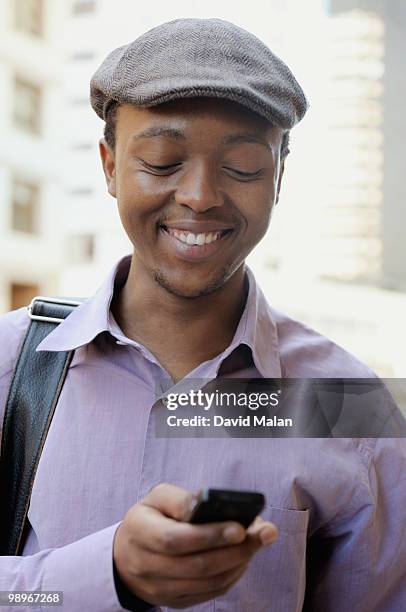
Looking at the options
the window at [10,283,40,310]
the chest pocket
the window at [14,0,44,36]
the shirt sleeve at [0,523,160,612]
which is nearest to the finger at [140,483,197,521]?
the shirt sleeve at [0,523,160,612]

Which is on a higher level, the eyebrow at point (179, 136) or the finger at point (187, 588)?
the eyebrow at point (179, 136)

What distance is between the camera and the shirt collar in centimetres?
91

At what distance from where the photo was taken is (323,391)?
95cm

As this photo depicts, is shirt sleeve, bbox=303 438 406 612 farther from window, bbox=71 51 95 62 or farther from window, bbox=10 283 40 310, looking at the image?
window, bbox=71 51 95 62

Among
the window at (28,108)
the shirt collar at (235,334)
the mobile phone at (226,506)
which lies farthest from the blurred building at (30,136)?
the mobile phone at (226,506)

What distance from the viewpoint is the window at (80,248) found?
1.25 m

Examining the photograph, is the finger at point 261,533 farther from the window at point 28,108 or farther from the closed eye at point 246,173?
the window at point 28,108

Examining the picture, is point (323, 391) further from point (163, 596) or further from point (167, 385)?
point (163, 596)

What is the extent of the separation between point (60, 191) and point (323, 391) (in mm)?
592

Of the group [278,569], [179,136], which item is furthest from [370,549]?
[179,136]

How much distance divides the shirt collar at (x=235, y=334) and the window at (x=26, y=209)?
373 millimetres

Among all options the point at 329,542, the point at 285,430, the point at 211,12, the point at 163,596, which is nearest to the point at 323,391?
the point at 285,430

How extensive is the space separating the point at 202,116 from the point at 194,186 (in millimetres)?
73

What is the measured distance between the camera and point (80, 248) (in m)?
1.26
